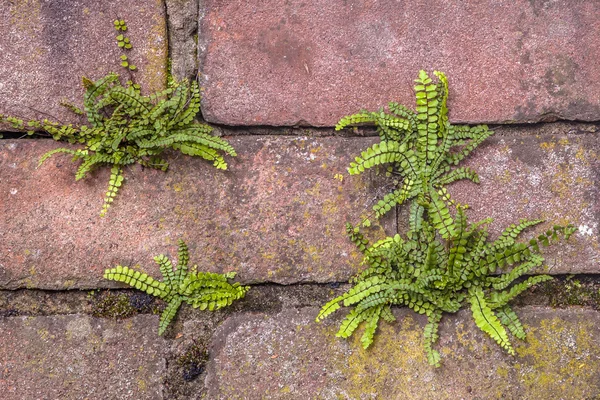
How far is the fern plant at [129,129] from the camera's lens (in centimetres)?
256

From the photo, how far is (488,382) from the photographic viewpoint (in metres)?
2.62

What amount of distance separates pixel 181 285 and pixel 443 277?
123 centimetres

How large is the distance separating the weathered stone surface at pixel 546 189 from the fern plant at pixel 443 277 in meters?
0.09

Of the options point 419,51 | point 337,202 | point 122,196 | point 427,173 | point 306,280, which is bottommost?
point 306,280

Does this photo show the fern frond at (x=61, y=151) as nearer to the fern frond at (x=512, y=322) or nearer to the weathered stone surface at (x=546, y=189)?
the weathered stone surface at (x=546, y=189)

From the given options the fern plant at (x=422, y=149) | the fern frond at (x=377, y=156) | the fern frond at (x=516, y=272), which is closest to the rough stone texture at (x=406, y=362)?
the fern frond at (x=516, y=272)

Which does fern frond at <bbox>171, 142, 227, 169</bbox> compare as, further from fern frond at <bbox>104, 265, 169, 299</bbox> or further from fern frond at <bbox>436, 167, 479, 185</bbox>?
fern frond at <bbox>436, 167, 479, 185</bbox>

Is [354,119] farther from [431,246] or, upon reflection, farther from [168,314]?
[168,314]

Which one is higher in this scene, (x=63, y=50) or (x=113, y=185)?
(x=63, y=50)

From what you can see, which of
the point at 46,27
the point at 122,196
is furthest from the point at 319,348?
the point at 46,27

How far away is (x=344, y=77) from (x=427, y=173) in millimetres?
611

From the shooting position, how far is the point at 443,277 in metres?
2.54

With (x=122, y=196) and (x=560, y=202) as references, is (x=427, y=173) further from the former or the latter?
(x=122, y=196)

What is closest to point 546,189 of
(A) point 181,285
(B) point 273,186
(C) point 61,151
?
(B) point 273,186
